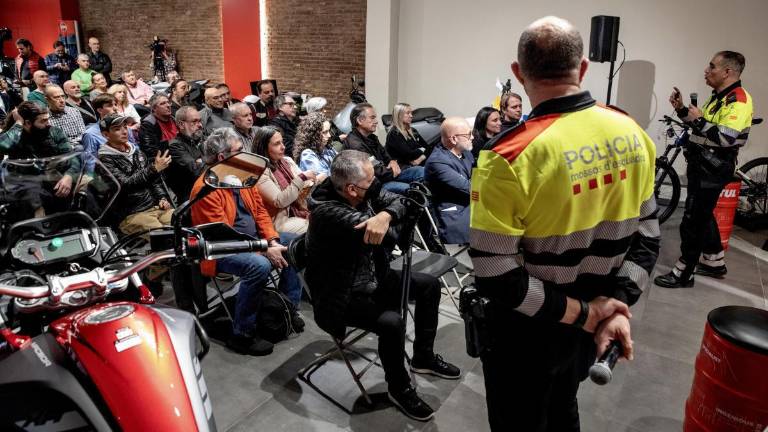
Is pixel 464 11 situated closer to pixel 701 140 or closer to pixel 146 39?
pixel 701 140

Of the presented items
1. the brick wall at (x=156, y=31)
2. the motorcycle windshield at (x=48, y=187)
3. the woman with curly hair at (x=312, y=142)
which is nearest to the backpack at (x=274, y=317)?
the woman with curly hair at (x=312, y=142)

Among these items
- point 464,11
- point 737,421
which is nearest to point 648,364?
point 737,421

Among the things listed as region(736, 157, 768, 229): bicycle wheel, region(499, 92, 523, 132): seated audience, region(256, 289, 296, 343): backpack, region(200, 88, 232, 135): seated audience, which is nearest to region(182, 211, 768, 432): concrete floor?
region(256, 289, 296, 343): backpack

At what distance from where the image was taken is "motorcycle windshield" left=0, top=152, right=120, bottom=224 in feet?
5.87

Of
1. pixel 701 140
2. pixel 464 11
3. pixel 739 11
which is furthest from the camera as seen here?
pixel 464 11

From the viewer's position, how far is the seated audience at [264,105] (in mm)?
6972

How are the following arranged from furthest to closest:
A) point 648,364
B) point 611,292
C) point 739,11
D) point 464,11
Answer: point 464,11 < point 739,11 < point 648,364 < point 611,292

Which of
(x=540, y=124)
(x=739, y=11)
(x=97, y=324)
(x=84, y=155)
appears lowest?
(x=97, y=324)

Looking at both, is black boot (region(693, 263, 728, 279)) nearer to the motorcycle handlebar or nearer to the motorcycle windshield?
the motorcycle handlebar

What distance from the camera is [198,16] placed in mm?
10695

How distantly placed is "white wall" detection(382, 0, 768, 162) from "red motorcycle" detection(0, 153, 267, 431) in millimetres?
6525

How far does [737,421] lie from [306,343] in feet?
6.96

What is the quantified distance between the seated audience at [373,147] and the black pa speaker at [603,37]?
101 inches

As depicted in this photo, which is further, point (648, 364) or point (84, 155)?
point (648, 364)
